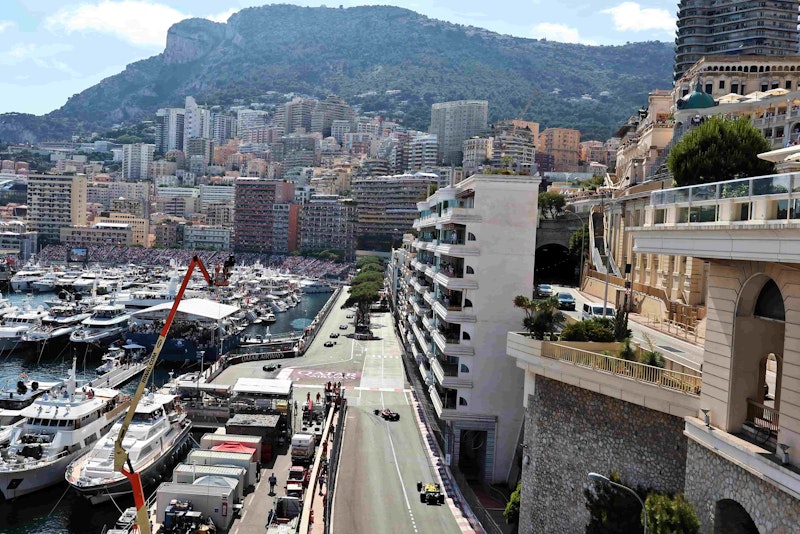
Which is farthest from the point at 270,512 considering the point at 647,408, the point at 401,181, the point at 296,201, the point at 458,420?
the point at 296,201

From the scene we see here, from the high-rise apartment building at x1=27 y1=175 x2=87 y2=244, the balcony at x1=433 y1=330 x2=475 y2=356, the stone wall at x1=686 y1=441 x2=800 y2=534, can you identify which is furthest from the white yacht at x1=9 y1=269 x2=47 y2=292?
the stone wall at x1=686 y1=441 x2=800 y2=534

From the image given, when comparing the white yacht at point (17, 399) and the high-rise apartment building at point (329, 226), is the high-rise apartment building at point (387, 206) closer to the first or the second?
the high-rise apartment building at point (329, 226)

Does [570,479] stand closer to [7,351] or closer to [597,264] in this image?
[597,264]

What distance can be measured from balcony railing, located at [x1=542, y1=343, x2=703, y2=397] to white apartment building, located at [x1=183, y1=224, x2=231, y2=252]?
567ft

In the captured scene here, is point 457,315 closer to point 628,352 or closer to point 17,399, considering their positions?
point 628,352

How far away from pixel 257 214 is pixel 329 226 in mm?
21985

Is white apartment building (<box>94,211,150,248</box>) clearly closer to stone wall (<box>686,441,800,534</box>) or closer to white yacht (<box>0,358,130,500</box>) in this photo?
white yacht (<box>0,358,130,500</box>)

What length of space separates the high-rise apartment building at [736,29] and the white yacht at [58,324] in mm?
81768

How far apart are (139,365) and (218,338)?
9517 mm

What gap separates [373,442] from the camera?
34375 millimetres

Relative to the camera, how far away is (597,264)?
48.8 m

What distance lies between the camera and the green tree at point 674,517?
43.0 ft

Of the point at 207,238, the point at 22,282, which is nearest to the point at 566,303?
the point at 22,282

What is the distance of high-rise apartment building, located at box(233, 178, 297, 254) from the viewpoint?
595 ft
